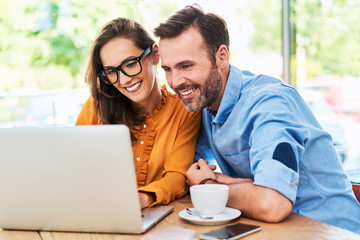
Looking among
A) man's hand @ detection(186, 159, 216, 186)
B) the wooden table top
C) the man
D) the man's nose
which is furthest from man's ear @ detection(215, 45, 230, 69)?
the wooden table top

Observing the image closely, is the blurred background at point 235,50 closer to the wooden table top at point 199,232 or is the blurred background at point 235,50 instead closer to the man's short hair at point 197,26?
the man's short hair at point 197,26

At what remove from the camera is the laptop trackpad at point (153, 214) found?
1153 mm

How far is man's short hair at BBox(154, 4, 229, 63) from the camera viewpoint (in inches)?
64.6

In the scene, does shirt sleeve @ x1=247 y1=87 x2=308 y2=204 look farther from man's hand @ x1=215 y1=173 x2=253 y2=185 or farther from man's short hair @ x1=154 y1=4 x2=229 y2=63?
man's short hair @ x1=154 y1=4 x2=229 y2=63

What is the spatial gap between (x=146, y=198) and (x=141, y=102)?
63cm

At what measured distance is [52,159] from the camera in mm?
1056

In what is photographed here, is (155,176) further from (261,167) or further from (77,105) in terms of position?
(77,105)

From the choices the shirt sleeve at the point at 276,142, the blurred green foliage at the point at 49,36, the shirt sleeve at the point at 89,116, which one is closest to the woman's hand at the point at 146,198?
the shirt sleeve at the point at 276,142

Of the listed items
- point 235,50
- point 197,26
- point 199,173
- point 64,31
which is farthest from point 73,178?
point 64,31

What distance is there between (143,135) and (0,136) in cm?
82

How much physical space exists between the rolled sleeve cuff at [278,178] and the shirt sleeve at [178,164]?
0.34 m

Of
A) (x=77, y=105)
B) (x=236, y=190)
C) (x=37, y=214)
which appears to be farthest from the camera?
(x=77, y=105)

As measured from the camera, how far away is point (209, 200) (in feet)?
3.76

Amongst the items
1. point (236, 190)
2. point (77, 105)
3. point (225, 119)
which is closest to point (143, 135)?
point (225, 119)
